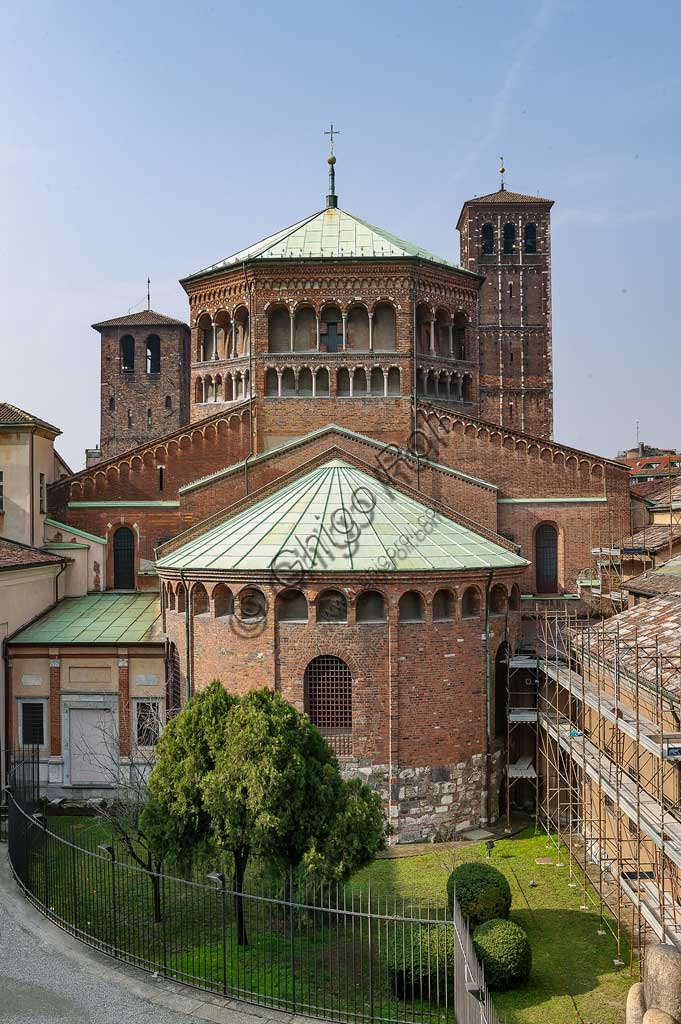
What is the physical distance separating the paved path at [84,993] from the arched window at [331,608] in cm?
830

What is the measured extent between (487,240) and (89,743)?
48473mm

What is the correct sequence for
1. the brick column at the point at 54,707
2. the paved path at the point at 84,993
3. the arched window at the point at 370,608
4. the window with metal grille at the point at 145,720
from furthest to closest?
1. the brick column at the point at 54,707
2. the window with metal grille at the point at 145,720
3. the arched window at the point at 370,608
4. the paved path at the point at 84,993

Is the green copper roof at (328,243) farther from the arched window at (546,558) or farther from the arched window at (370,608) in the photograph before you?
the arched window at (370,608)

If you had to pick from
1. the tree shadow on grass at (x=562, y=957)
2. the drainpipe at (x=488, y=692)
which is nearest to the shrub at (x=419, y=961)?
the tree shadow on grass at (x=562, y=957)

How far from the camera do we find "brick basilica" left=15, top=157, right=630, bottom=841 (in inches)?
794

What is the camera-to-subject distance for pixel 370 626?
66.1 ft

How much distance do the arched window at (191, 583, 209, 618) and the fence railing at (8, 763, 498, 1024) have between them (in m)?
Result: 5.80

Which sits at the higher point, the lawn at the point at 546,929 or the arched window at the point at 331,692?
the arched window at the point at 331,692

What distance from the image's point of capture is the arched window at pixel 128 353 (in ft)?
190

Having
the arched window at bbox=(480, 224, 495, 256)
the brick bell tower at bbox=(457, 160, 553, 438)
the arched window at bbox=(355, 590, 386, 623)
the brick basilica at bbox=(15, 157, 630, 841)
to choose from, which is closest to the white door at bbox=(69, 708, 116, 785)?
→ the brick basilica at bbox=(15, 157, 630, 841)

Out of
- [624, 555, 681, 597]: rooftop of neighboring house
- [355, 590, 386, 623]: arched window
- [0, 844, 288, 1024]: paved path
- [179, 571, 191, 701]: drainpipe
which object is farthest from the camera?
[179, 571, 191, 701]: drainpipe

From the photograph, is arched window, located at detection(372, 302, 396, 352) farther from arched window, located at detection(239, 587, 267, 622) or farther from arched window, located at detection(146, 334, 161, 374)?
arched window, located at detection(146, 334, 161, 374)

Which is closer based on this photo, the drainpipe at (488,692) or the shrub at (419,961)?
the shrub at (419,961)

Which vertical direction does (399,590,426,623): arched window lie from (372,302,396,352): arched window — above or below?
below
